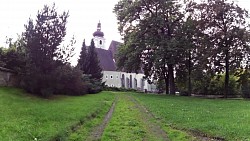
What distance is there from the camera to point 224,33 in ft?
128

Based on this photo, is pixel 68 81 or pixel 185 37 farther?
pixel 185 37

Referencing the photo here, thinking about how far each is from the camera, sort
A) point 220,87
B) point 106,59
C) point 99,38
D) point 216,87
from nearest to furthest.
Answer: point 220,87 < point 216,87 < point 106,59 < point 99,38

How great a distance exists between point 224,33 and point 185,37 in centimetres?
507

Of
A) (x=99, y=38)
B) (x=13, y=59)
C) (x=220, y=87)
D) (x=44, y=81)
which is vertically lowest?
(x=220, y=87)

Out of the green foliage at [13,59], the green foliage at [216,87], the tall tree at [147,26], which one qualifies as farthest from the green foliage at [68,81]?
the green foliage at [216,87]

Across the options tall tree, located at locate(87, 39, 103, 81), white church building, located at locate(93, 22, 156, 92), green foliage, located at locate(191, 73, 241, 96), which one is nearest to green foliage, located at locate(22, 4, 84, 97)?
tall tree, located at locate(87, 39, 103, 81)

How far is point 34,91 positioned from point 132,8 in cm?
2244

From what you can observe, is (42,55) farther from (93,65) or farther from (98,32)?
(98,32)

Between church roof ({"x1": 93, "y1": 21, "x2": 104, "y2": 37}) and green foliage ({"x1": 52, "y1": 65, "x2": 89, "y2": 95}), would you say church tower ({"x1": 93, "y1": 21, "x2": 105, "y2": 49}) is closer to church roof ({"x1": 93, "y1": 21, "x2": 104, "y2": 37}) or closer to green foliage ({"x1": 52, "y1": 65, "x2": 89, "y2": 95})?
church roof ({"x1": 93, "y1": 21, "x2": 104, "y2": 37})

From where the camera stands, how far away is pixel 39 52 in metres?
26.1

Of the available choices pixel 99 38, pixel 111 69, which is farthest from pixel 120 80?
pixel 99 38

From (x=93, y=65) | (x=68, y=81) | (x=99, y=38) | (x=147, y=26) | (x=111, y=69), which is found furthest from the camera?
(x=99, y=38)

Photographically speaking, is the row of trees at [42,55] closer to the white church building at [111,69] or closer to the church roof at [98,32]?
the white church building at [111,69]

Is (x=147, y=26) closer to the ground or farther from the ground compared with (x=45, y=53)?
farther from the ground
